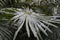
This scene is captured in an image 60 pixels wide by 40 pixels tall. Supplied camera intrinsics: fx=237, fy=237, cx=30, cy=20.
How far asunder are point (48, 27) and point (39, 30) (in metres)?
0.08

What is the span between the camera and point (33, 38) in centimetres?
189

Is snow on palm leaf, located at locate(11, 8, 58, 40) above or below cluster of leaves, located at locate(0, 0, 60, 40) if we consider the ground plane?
below

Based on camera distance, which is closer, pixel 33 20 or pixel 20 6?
pixel 33 20

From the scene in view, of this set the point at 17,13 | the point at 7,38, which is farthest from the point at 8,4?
the point at 7,38

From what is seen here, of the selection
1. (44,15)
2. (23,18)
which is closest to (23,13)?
(23,18)

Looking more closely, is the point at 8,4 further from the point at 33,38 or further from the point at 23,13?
the point at 33,38

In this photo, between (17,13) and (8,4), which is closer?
(17,13)

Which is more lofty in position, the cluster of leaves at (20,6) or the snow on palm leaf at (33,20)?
the cluster of leaves at (20,6)

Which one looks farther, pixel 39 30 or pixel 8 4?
pixel 8 4

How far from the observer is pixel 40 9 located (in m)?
1.97

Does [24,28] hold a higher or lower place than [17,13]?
lower

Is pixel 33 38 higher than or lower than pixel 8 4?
lower

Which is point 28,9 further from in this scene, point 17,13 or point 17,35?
point 17,35

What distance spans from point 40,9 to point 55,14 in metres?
0.13
